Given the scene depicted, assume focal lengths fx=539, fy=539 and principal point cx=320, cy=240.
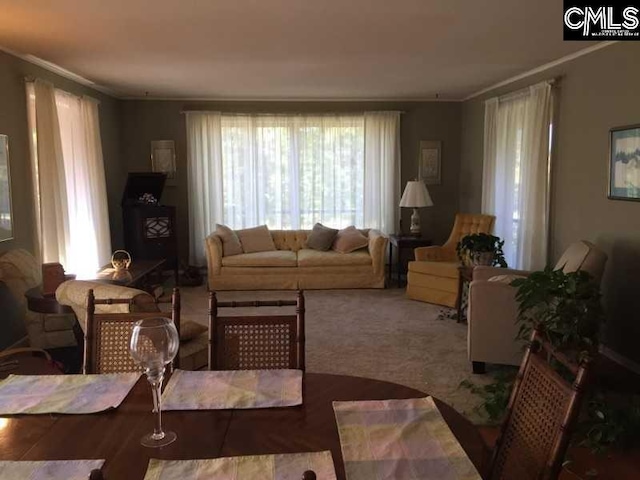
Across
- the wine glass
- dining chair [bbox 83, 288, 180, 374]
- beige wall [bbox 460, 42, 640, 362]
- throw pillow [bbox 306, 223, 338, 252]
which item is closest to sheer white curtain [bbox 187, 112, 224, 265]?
throw pillow [bbox 306, 223, 338, 252]

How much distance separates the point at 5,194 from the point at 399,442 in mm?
4126

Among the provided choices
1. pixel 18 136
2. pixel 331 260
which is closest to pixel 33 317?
pixel 18 136

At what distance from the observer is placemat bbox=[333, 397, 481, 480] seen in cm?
121

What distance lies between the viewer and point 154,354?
1.37 metres

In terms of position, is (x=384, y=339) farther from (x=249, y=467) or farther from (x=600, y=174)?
(x=249, y=467)

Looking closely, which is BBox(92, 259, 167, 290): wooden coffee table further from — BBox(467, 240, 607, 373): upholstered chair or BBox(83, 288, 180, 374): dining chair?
BBox(467, 240, 607, 373): upholstered chair

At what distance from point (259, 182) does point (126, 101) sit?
207cm

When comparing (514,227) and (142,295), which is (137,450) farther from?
(514,227)

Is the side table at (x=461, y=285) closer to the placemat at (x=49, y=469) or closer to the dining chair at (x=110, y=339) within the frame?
the dining chair at (x=110, y=339)

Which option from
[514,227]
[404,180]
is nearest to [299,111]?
[404,180]

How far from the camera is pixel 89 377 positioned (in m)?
1.74

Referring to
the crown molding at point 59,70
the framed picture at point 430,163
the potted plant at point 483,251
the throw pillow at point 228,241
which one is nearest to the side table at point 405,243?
the framed picture at point 430,163

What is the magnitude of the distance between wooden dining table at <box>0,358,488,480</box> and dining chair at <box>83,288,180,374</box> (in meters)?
0.42

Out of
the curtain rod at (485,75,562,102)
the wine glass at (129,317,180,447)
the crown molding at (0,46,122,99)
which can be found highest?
the crown molding at (0,46,122,99)
